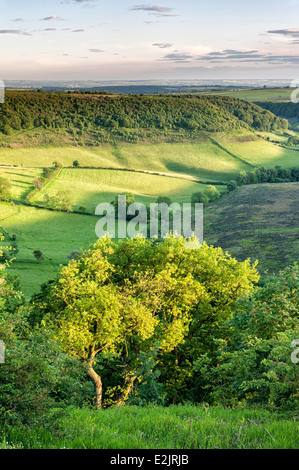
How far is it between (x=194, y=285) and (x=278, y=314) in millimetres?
11647

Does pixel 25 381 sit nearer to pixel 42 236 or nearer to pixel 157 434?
pixel 157 434

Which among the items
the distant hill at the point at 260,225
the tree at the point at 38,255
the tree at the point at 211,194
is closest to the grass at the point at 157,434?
the distant hill at the point at 260,225

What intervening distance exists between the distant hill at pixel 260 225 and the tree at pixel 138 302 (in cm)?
3182

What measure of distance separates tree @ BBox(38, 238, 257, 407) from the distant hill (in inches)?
1253

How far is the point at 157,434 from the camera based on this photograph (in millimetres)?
10078

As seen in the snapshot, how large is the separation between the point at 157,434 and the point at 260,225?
3507 inches

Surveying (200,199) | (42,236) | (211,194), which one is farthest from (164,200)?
(42,236)

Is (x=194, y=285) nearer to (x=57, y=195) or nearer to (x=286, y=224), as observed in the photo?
(x=286, y=224)

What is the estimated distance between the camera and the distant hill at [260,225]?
2802 inches

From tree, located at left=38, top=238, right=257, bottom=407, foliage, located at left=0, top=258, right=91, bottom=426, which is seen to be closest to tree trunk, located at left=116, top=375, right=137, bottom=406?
tree, located at left=38, top=238, right=257, bottom=407

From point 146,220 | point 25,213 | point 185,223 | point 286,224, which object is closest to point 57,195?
point 25,213

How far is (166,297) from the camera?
29734mm
